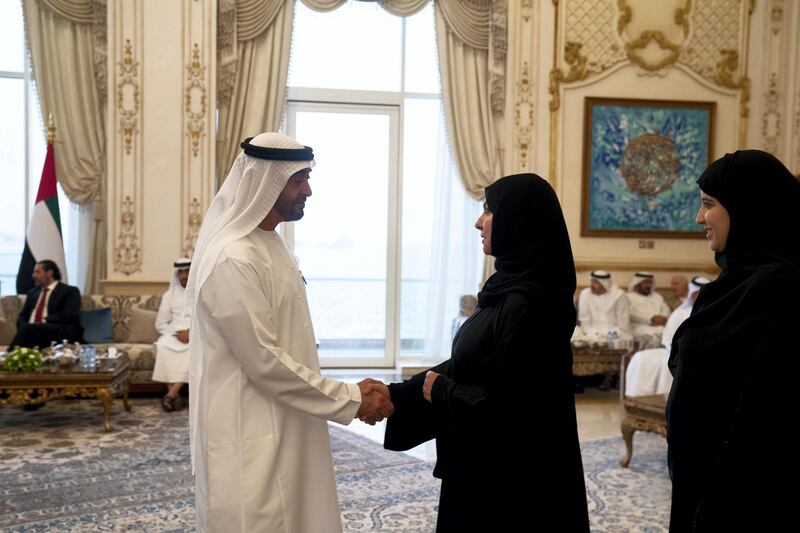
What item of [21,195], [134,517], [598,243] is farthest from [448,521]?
[21,195]

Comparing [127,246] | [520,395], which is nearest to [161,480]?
[520,395]

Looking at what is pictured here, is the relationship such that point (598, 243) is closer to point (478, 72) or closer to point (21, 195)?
point (478, 72)

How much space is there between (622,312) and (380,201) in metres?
2.85

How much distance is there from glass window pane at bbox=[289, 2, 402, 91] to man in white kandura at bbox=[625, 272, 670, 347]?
3.34m

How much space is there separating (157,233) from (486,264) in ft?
11.1

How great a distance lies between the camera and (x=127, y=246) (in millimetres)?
7508

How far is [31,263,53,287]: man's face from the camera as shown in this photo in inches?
266

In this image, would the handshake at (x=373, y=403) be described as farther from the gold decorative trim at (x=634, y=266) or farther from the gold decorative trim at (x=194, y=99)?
the gold decorative trim at (x=634, y=266)

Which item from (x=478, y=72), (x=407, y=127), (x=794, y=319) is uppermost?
(x=478, y=72)

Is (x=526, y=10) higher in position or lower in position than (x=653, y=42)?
higher

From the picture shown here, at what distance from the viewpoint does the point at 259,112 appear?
7828 millimetres

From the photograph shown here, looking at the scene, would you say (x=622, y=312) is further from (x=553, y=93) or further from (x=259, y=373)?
(x=259, y=373)

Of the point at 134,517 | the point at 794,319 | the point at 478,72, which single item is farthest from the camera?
the point at 478,72

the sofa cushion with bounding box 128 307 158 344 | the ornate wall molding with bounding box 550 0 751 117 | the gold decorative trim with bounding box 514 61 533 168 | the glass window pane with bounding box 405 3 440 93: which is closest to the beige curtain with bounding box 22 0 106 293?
the sofa cushion with bounding box 128 307 158 344
